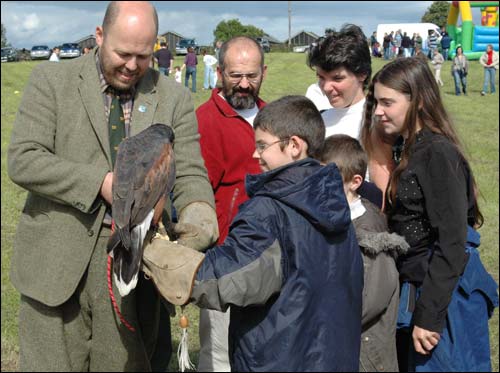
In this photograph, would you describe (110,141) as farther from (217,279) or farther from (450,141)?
(450,141)

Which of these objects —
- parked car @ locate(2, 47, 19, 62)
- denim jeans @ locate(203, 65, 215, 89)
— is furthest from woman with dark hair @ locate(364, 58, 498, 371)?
parked car @ locate(2, 47, 19, 62)

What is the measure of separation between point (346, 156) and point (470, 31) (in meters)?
32.4

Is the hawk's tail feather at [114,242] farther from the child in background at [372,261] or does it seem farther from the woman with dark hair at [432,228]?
the woman with dark hair at [432,228]

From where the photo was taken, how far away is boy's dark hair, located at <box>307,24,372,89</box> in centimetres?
371

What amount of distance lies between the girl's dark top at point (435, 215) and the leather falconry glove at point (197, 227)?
1.01 meters

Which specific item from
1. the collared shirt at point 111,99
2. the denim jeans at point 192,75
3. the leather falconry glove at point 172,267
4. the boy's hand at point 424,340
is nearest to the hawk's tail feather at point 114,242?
the leather falconry glove at point 172,267

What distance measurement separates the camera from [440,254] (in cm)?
302

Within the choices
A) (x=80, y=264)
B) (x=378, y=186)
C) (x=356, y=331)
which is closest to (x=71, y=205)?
(x=80, y=264)

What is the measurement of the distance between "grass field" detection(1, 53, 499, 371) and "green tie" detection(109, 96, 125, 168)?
1836 mm

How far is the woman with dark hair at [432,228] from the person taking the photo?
3.01 meters

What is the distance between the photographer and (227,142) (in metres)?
3.84

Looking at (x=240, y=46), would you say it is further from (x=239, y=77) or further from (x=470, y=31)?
(x=470, y=31)

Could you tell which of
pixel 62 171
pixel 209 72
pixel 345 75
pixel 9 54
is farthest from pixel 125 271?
pixel 9 54

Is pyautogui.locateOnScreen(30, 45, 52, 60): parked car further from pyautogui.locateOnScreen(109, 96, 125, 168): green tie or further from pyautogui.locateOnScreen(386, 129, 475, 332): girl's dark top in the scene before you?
pyautogui.locateOnScreen(386, 129, 475, 332): girl's dark top
